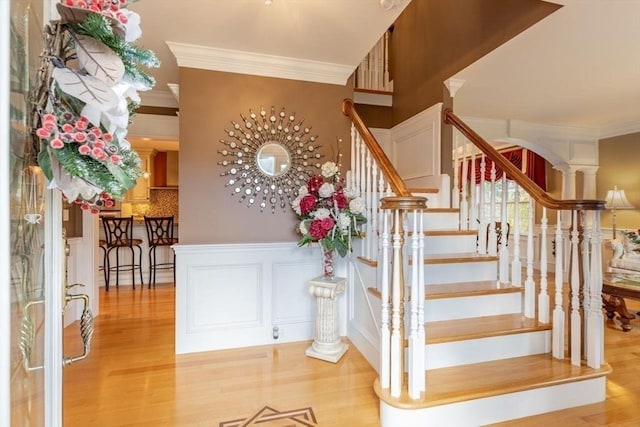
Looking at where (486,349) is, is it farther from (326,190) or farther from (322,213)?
(326,190)

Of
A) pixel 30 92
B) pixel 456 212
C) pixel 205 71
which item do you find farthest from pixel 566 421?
pixel 205 71

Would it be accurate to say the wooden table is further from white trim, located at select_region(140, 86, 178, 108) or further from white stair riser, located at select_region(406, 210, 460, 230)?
white trim, located at select_region(140, 86, 178, 108)

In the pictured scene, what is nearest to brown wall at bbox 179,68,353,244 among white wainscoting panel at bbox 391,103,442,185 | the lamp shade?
white wainscoting panel at bbox 391,103,442,185

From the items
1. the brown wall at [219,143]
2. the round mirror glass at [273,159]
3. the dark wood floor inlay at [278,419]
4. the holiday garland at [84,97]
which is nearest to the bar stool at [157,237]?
the brown wall at [219,143]

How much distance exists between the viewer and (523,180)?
2.54 metres

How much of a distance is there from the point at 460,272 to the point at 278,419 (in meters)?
1.79

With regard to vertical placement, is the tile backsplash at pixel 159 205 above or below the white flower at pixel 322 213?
above

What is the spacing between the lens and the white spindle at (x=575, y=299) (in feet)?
7.16

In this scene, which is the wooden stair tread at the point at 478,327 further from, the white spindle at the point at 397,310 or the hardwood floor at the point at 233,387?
the hardwood floor at the point at 233,387

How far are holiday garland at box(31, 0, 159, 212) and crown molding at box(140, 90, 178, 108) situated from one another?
3341 mm

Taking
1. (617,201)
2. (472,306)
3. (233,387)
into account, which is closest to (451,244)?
(472,306)

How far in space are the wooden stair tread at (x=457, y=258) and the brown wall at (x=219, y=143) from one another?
1217mm

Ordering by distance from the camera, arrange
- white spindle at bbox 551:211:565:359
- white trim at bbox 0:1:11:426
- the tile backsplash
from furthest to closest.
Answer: the tile backsplash < white spindle at bbox 551:211:565:359 < white trim at bbox 0:1:11:426

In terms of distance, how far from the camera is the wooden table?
10.5 ft
